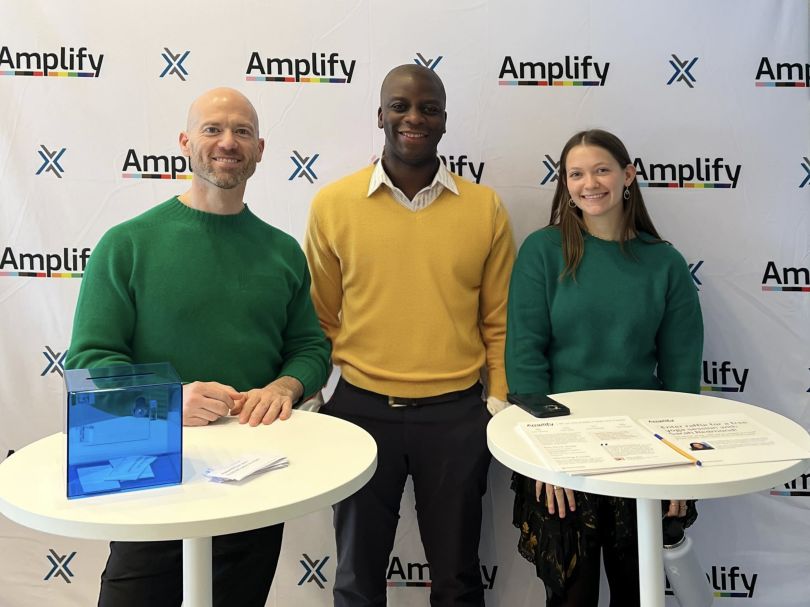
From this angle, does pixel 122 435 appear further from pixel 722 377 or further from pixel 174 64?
pixel 722 377

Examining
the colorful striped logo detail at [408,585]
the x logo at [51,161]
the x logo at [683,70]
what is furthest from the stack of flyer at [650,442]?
the x logo at [51,161]

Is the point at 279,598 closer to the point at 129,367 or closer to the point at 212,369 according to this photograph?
the point at 212,369

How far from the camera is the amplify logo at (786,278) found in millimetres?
2275

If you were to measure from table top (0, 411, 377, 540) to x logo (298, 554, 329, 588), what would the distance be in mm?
1182

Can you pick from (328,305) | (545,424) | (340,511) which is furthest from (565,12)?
(340,511)

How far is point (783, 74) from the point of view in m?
2.24

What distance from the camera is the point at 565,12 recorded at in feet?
7.34

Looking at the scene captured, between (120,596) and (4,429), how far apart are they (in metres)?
1.11

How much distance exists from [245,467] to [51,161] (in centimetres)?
163

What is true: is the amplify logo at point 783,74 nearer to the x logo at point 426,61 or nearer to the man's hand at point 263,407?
the x logo at point 426,61

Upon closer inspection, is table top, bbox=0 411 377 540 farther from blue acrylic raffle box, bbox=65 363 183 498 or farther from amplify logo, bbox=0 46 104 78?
amplify logo, bbox=0 46 104 78

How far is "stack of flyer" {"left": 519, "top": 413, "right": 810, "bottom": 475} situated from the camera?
47.3 inches

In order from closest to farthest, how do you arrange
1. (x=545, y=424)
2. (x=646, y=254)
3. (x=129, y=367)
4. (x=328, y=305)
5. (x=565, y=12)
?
1. (x=129, y=367)
2. (x=545, y=424)
3. (x=646, y=254)
4. (x=328, y=305)
5. (x=565, y=12)

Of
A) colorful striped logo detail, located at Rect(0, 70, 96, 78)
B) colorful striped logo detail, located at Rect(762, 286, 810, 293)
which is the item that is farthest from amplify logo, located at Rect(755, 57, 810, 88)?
colorful striped logo detail, located at Rect(0, 70, 96, 78)
